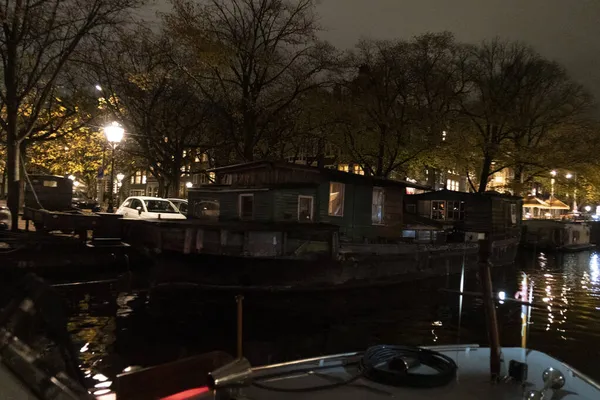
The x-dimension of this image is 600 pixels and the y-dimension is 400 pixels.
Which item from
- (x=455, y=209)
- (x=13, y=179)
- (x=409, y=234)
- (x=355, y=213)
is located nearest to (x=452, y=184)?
(x=455, y=209)

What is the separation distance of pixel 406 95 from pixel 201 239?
22.4 m

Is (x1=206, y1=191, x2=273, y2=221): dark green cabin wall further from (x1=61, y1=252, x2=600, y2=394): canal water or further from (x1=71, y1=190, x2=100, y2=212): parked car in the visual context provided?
(x1=71, y1=190, x2=100, y2=212): parked car

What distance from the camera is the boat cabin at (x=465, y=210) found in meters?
32.3

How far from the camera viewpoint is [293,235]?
1773cm

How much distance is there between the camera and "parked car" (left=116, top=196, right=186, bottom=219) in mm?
24764

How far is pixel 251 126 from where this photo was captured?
27.2m

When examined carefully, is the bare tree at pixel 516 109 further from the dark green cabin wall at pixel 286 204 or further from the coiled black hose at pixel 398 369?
the coiled black hose at pixel 398 369

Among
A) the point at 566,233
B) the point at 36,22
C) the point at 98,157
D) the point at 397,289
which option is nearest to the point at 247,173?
the point at 397,289

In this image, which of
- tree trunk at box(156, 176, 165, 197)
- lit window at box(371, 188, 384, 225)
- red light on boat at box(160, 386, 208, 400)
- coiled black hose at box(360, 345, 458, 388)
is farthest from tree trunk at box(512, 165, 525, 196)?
red light on boat at box(160, 386, 208, 400)

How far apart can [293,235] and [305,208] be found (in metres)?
3.06

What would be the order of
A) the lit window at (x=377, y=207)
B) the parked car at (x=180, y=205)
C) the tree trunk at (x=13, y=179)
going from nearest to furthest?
the tree trunk at (x=13, y=179) → the lit window at (x=377, y=207) → the parked car at (x=180, y=205)

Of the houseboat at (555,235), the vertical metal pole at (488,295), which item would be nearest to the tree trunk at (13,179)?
the vertical metal pole at (488,295)

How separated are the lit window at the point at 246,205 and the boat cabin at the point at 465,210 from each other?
49.0 feet

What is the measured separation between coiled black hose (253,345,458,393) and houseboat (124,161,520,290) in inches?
391
